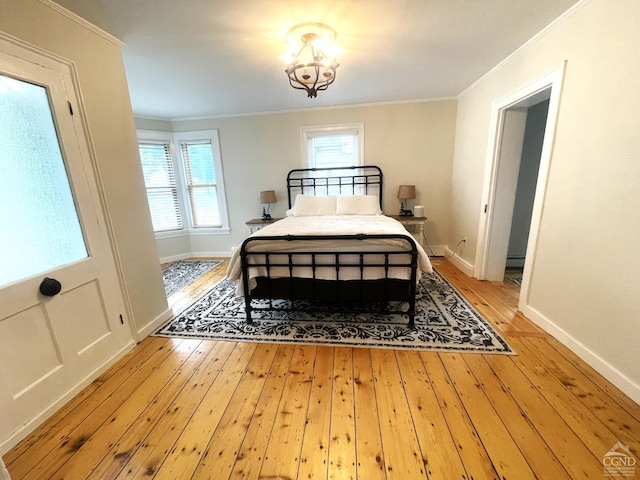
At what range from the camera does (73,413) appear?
153 centimetres

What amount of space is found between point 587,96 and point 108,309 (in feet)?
12.5

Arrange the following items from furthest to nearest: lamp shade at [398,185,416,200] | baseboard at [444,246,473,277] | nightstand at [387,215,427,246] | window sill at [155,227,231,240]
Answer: window sill at [155,227,231,240] < lamp shade at [398,185,416,200] < nightstand at [387,215,427,246] < baseboard at [444,246,473,277]

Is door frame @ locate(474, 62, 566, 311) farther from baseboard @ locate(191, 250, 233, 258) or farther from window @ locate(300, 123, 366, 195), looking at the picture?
baseboard @ locate(191, 250, 233, 258)

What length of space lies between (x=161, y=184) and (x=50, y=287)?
3.37m

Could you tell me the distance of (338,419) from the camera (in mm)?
1409

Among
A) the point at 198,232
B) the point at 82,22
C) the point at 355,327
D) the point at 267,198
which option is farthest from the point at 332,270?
the point at 198,232

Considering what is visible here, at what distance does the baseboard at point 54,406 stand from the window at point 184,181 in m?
2.98

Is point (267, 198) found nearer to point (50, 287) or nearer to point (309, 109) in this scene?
point (309, 109)

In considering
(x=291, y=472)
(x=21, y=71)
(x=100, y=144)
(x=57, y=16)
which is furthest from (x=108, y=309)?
(x=57, y=16)

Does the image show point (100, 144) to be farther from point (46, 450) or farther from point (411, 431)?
point (411, 431)

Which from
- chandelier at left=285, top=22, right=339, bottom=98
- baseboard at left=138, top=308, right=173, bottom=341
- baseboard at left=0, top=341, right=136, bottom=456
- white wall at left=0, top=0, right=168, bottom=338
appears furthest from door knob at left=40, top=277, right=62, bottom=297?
chandelier at left=285, top=22, right=339, bottom=98

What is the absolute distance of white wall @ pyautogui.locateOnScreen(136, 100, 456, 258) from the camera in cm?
389

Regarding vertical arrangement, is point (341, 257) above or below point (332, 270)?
above

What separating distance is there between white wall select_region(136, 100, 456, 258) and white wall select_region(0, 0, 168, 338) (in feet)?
7.32
